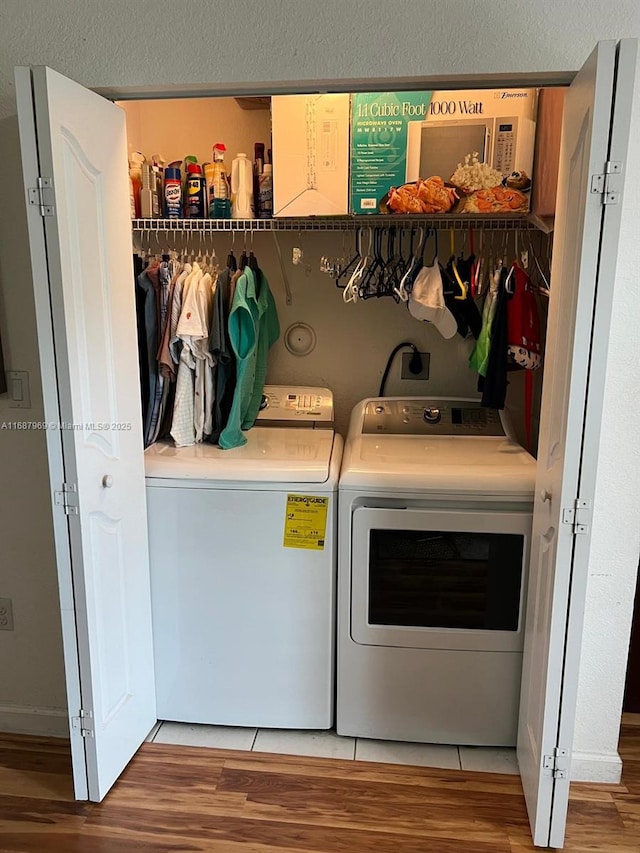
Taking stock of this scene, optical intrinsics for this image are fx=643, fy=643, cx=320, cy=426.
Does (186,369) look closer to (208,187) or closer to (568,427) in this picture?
(208,187)

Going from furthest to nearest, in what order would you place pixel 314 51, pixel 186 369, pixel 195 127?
pixel 195 127
pixel 186 369
pixel 314 51

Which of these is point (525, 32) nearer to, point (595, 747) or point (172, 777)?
point (595, 747)

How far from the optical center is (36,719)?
2156 mm

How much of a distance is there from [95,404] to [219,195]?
99 centimetres

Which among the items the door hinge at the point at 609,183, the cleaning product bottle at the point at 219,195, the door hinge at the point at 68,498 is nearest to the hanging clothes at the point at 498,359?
the door hinge at the point at 609,183

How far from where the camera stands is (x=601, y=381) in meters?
1.44

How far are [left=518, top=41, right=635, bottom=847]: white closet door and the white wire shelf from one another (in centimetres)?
68

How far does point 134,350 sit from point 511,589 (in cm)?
136

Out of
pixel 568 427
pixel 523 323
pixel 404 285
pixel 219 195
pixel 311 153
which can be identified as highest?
pixel 311 153

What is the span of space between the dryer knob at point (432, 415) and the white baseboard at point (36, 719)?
5.27 feet

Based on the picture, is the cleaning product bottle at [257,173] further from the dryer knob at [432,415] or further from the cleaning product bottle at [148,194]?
the dryer knob at [432,415]

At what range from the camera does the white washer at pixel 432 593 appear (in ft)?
6.35

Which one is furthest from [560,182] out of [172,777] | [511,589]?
[172,777]

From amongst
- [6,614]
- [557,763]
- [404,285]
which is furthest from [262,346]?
[557,763]
